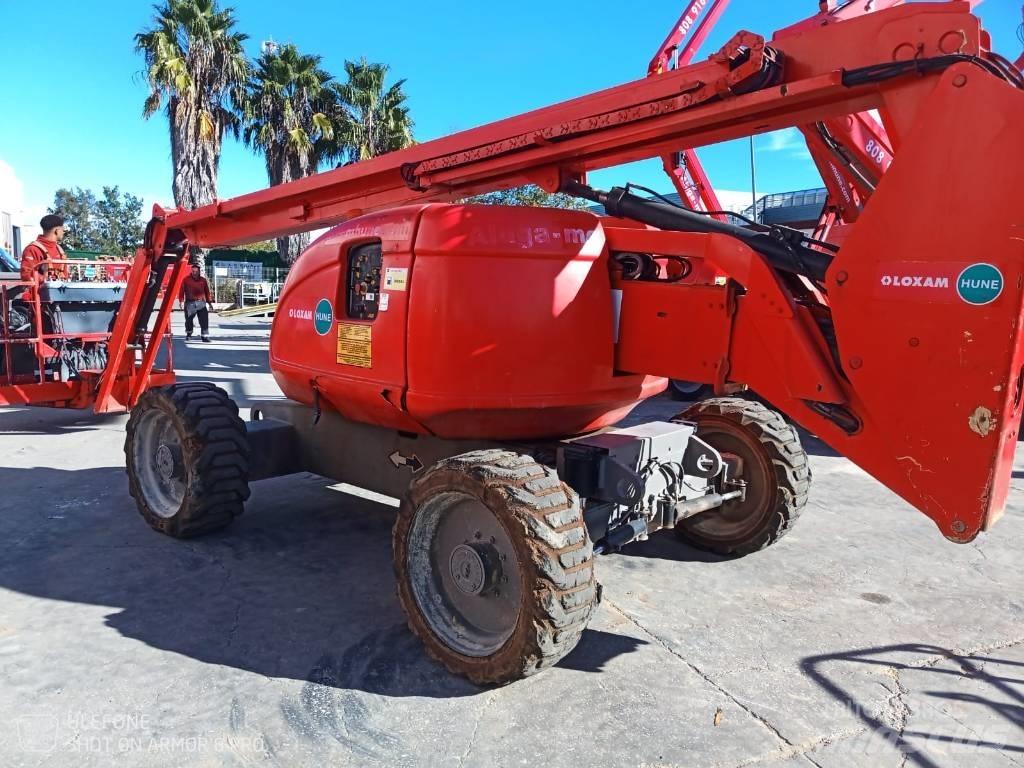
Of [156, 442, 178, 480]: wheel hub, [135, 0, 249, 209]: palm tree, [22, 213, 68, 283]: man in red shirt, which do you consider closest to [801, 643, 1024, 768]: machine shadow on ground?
[156, 442, 178, 480]: wheel hub

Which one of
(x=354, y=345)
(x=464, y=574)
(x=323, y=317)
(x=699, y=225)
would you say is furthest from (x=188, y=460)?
(x=699, y=225)

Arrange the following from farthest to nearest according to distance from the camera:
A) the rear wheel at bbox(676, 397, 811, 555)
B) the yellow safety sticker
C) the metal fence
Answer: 1. the metal fence
2. the rear wheel at bbox(676, 397, 811, 555)
3. the yellow safety sticker

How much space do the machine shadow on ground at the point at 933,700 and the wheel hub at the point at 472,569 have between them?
157cm

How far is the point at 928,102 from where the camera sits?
2.83m

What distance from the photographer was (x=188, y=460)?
4938 mm

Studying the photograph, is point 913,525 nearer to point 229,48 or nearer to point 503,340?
→ point 503,340

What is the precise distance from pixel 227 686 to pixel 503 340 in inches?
80.1

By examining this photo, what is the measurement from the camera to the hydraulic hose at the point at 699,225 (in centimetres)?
348

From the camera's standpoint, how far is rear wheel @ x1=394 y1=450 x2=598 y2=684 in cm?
317

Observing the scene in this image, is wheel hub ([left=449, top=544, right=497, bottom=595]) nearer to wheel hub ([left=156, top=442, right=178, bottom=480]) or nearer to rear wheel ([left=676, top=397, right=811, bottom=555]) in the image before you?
rear wheel ([left=676, top=397, right=811, bottom=555])

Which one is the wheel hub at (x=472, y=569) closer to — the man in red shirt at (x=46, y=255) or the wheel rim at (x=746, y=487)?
the wheel rim at (x=746, y=487)

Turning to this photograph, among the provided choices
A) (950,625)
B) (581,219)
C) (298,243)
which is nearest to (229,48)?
(298,243)

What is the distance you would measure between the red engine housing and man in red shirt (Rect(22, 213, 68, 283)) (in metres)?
6.56

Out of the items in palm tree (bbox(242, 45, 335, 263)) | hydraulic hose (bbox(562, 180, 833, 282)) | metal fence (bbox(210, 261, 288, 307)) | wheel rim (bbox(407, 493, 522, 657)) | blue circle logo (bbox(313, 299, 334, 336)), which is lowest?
A: wheel rim (bbox(407, 493, 522, 657))
